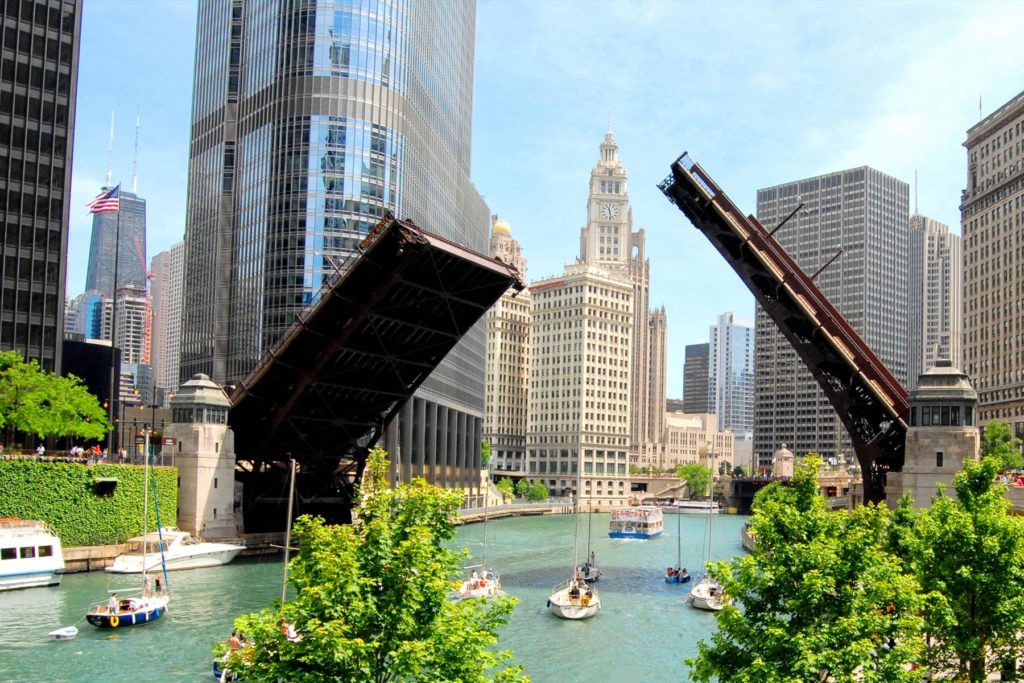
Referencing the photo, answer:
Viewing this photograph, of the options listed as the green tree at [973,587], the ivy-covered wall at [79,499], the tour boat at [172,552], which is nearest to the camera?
the green tree at [973,587]

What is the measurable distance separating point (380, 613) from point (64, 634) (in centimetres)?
2532

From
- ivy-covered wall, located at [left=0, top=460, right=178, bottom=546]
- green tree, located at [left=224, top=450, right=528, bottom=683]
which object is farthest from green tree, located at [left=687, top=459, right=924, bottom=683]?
ivy-covered wall, located at [left=0, top=460, right=178, bottom=546]

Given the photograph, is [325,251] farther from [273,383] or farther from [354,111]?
[273,383]

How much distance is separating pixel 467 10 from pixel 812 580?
4566 inches

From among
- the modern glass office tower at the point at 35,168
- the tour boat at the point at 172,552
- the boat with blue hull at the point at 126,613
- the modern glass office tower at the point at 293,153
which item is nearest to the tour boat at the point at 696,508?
the modern glass office tower at the point at 293,153

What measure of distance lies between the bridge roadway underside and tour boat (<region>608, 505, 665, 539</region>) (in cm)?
4695

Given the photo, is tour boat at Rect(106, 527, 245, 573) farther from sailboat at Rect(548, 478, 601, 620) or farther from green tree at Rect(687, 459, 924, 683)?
green tree at Rect(687, 459, 924, 683)

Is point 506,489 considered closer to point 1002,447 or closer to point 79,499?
point 1002,447

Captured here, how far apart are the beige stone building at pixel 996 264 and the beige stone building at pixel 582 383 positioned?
232ft

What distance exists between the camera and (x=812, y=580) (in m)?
17.6

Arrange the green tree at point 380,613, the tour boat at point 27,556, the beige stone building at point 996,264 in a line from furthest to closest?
the beige stone building at point 996,264 → the tour boat at point 27,556 → the green tree at point 380,613

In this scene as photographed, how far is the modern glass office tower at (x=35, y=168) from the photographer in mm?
77375

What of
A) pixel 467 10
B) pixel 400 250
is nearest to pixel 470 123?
pixel 467 10

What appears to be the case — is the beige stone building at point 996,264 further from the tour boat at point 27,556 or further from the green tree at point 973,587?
the green tree at point 973,587
